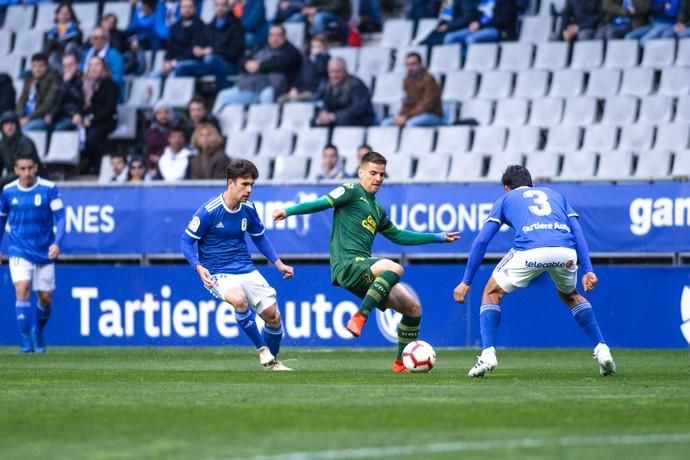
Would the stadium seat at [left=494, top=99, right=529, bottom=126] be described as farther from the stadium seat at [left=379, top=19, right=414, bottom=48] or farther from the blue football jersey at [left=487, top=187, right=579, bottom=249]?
the blue football jersey at [left=487, top=187, right=579, bottom=249]

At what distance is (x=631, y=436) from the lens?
8570 mm

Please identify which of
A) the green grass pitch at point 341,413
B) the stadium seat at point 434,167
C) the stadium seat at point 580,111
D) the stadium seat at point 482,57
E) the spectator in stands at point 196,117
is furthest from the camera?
the stadium seat at point 482,57

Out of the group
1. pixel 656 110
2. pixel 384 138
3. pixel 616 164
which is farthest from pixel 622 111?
pixel 384 138

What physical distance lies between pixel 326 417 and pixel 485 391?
2380mm

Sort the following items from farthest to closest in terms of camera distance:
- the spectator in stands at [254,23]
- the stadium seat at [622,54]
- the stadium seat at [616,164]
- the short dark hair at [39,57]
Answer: the spectator in stands at [254,23]
the short dark hair at [39,57]
the stadium seat at [622,54]
the stadium seat at [616,164]

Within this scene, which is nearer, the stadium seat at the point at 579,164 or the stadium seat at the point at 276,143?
the stadium seat at the point at 579,164

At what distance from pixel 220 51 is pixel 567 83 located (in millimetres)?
5768

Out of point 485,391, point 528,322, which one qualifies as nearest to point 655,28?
point 528,322

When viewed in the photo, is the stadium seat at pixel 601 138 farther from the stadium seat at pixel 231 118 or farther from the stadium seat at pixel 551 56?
the stadium seat at pixel 231 118

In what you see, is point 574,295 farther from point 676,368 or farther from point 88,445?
point 88,445

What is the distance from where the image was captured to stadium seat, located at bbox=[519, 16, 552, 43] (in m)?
24.6

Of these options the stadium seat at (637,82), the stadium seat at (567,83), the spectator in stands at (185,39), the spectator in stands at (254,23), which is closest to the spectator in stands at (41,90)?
the spectator in stands at (185,39)

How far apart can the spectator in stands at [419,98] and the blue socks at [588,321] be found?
9.35 meters

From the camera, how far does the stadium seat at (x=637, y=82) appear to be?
22.9m
